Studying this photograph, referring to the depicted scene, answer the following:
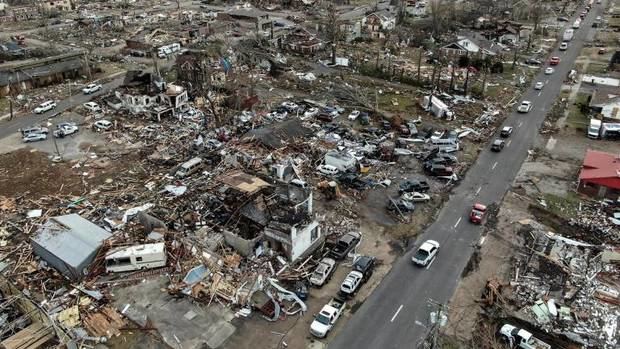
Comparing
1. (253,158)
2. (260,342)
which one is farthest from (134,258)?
(253,158)

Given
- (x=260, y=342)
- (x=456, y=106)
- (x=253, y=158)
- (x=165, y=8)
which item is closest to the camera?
(x=260, y=342)

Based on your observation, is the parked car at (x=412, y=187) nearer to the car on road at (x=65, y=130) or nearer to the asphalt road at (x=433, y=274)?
the asphalt road at (x=433, y=274)

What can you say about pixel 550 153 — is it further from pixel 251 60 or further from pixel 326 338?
pixel 251 60

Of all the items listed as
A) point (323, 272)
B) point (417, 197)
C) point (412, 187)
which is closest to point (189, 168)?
point (323, 272)

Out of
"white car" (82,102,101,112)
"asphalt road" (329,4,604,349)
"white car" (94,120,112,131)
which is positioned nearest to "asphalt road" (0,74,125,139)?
"white car" (82,102,101,112)

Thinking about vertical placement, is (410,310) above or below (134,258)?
below

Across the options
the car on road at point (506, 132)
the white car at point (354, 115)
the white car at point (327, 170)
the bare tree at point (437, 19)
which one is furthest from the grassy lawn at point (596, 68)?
the white car at point (327, 170)

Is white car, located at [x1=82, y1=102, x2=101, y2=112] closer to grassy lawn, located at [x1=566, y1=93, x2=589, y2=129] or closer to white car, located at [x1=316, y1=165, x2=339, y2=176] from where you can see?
white car, located at [x1=316, y1=165, x2=339, y2=176]
